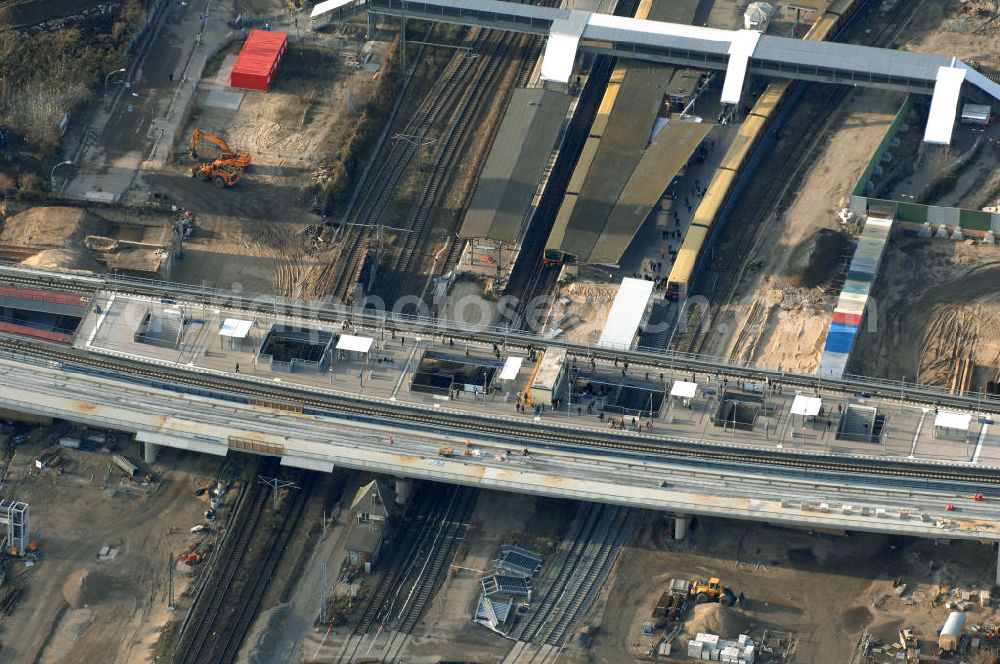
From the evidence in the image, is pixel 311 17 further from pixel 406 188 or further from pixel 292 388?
Result: pixel 292 388

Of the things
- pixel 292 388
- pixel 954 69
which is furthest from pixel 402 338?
pixel 954 69

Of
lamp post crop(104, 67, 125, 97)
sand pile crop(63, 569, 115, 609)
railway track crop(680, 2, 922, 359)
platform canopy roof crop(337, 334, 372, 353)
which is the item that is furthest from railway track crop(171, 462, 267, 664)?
lamp post crop(104, 67, 125, 97)

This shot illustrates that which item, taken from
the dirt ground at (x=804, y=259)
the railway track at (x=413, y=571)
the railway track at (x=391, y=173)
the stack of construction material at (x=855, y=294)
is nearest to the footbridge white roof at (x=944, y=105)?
the dirt ground at (x=804, y=259)

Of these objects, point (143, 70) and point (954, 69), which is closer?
point (954, 69)

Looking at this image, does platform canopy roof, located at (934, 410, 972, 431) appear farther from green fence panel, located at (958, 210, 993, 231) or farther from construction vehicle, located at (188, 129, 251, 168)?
construction vehicle, located at (188, 129, 251, 168)

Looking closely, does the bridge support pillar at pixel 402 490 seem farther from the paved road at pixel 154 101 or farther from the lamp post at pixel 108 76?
the lamp post at pixel 108 76

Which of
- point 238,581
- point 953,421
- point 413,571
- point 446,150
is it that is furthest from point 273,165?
point 953,421

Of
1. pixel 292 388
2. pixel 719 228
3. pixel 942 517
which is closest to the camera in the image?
pixel 942 517
